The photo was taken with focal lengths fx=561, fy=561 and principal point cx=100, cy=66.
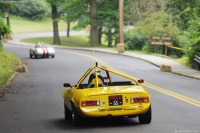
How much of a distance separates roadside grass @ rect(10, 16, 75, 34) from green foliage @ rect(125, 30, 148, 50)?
154 feet

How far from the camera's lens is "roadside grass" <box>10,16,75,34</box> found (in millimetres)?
105213

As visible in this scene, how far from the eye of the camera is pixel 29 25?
110 meters

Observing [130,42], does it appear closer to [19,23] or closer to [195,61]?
[195,61]

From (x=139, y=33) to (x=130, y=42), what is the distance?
8.44ft

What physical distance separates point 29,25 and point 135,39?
5526cm

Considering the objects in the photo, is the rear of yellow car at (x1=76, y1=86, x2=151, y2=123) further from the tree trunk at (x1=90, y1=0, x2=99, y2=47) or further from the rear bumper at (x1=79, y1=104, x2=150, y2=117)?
the tree trunk at (x1=90, y1=0, x2=99, y2=47)

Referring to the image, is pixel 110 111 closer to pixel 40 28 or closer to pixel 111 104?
pixel 111 104

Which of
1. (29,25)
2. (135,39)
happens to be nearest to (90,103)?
(135,39)

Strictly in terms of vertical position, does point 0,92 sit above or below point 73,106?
below

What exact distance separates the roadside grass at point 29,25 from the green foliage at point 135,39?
4683 cm

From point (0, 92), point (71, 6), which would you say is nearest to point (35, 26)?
point (71, 6)

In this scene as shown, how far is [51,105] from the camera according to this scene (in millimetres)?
17531

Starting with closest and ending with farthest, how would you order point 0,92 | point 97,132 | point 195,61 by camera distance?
point 97,132
point 0,92
point 195,61

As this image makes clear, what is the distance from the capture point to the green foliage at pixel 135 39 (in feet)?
186
